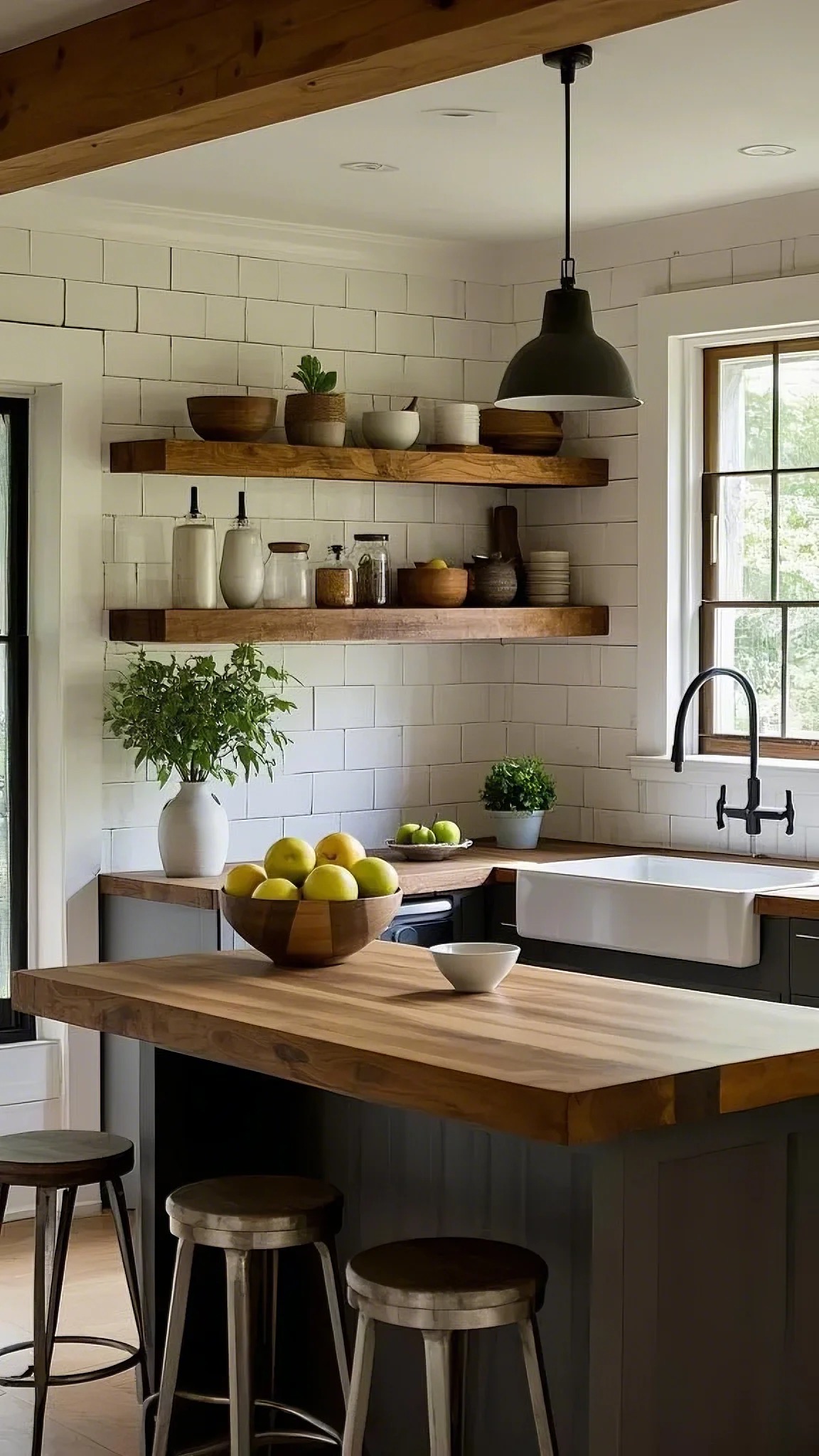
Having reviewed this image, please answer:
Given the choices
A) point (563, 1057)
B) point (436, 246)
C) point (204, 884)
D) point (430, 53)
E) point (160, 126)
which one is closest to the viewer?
point (563, 1057)

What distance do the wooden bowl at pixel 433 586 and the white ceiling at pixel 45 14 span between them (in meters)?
2.52

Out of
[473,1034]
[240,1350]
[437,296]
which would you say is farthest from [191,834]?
[473,1034]

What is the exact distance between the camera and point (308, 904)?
3.59m

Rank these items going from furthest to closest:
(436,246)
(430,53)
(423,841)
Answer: (436,246)
(423,841)
(430,53)

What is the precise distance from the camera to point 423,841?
589 cm

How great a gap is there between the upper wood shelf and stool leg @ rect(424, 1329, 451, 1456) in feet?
10.8

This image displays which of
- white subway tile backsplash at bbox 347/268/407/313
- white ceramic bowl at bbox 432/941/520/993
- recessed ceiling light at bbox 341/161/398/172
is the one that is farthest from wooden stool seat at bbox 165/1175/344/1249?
white subway tile backsplash at bbox 347/268/407/313

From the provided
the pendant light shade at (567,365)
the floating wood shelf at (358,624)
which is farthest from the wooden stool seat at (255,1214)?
the floating wood shelf at (358,624)

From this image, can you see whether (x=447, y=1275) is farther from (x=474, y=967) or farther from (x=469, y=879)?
(x=469, y=879)

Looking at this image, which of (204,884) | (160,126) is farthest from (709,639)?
(160,126)

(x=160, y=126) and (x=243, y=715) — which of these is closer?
(x=160, y=126)

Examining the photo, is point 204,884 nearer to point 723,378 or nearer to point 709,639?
point 709,639

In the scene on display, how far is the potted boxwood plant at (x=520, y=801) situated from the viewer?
20.3 ft

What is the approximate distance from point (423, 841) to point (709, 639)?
1.15m
